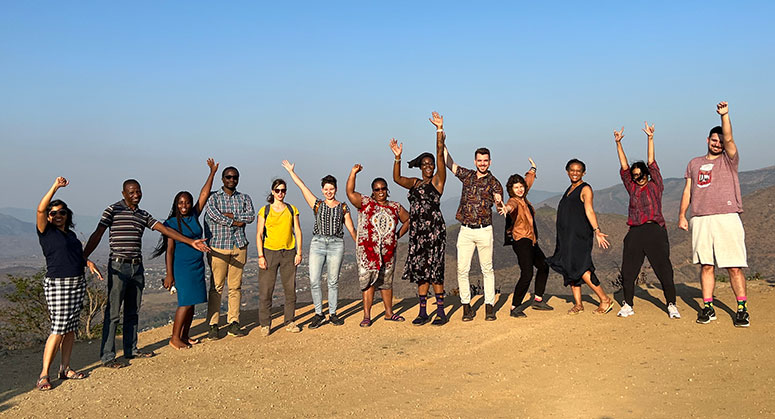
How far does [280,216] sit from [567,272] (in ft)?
13.6

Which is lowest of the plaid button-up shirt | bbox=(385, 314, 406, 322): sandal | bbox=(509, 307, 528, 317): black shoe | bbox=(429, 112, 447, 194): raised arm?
bbox=(385, 314, 406, 322): sandal

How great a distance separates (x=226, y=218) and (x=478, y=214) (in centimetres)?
348

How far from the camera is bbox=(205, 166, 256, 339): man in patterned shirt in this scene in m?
7.97

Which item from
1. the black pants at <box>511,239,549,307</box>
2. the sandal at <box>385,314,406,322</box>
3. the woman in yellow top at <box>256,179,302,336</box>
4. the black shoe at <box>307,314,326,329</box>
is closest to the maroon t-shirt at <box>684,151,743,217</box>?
the black pants at <box>511,239,549,307</box>

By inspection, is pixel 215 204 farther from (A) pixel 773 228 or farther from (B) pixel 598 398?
(A) pixel 773 228

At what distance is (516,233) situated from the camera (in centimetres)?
848

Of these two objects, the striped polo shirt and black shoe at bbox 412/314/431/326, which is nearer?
the striped polo shirt

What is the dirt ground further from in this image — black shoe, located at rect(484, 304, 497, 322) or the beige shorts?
the beige shorts

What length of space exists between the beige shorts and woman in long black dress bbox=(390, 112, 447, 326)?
3316 millimetres

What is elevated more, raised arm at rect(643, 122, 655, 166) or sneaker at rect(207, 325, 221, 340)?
raised arm at rect(643, 122, 655, 166)

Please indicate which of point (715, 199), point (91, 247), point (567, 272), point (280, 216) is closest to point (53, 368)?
point (91, 247)

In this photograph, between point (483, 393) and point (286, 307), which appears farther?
point (286, 307)

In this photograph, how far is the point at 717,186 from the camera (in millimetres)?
7227

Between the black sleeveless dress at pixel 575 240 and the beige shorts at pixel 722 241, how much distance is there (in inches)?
54.1
